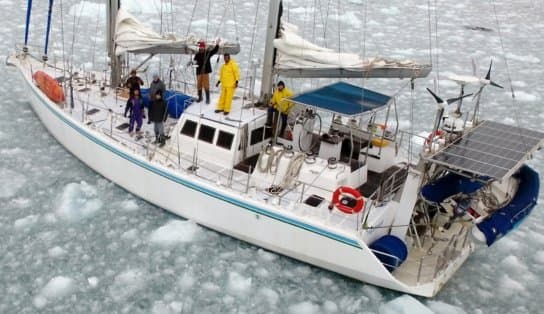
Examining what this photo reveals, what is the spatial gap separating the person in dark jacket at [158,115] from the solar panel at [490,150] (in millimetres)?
4880

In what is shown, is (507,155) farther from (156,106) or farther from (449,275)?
(156,106)

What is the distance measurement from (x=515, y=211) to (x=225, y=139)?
4784mm

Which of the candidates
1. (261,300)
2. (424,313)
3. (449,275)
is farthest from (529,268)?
(261,300)

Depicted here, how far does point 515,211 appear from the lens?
8.80 m

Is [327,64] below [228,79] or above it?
above

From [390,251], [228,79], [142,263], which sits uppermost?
[228,79]

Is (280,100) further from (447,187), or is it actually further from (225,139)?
(447,187)

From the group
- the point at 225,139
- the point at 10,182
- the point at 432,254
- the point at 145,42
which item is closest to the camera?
the point at 432,254

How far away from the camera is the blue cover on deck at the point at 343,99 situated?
934cm

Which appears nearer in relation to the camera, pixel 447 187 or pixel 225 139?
pixel 447 187

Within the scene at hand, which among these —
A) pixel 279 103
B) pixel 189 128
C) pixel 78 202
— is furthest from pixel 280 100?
pixel 78 202

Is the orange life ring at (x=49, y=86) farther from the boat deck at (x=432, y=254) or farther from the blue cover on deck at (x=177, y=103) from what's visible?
the boat deck at (x=432, y=254)

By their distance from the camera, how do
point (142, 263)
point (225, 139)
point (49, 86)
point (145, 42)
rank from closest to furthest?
point (142, 263) < point (225, 139) < point (145, 42) < point (49, 86)

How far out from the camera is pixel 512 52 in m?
22.2
